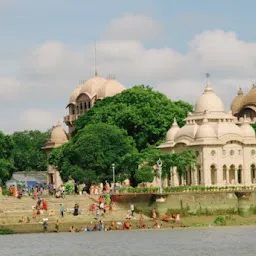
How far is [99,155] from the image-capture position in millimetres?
81750

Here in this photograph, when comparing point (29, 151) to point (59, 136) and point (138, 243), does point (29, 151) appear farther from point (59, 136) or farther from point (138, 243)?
point (138, 243)

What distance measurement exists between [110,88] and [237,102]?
1227 centimetres

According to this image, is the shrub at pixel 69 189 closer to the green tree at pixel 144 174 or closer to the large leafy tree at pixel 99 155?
the large leafy tree at pixel 99 155

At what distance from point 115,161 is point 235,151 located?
28.2 ft

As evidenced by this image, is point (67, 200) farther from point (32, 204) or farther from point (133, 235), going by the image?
point (133, 235)

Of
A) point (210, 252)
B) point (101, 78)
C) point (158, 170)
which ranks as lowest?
point (210, 252)

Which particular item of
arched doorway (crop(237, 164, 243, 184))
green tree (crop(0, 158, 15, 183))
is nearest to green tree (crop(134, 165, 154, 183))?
arched doorway (crop(237, 164, 243, 184))

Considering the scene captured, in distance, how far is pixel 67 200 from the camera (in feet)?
235

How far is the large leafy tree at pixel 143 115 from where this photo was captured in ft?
295

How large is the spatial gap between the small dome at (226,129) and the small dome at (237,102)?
23093mm

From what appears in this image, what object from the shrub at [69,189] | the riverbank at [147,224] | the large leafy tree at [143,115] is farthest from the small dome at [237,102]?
the riverbank at [147,224]

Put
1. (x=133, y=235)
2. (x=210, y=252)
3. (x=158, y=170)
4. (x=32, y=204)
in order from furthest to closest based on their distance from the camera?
(x=158, y=170) → (x=32, y=204) → (x=133, y=235) → (x=210, y=252)

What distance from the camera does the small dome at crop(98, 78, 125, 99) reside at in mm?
110375

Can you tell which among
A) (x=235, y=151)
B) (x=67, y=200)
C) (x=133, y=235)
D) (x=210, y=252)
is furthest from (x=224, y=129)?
(x=210, y=252)
